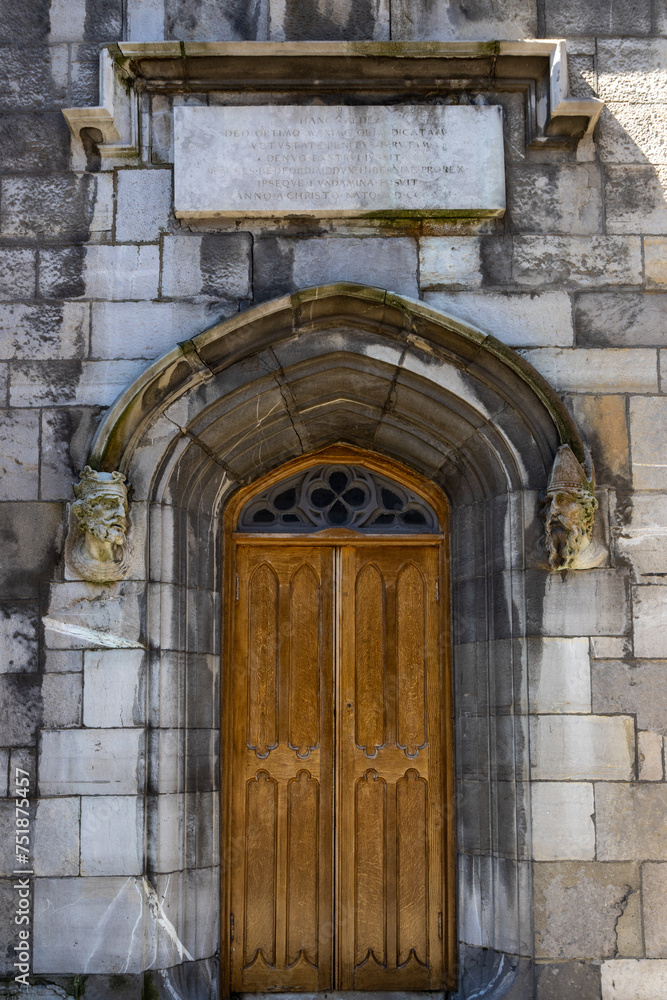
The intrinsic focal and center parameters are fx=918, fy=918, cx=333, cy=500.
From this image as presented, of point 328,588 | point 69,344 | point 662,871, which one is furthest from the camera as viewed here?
point 328,588

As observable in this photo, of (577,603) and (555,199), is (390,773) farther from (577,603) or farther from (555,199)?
(555,199)

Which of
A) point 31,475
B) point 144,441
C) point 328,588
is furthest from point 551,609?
point 31,475

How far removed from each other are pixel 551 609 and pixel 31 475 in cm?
243

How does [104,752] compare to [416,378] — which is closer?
[104,752]

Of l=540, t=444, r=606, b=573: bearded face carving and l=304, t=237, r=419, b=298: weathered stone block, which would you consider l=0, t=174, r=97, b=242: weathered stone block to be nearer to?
l=304, t=237, r=419, b=298: weathered stone block

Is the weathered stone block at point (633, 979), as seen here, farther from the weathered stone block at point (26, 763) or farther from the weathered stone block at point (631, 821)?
the weathered stone block at point (26, 763)

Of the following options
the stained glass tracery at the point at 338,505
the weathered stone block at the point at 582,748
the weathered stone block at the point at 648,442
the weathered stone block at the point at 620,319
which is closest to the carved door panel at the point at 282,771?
the stained glass tracery at the point at 338,505

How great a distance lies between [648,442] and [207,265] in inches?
86.8

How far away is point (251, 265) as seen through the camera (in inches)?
169

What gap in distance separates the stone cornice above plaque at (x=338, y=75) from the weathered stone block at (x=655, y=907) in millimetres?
3334

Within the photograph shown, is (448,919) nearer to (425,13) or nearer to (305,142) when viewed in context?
(305,142)

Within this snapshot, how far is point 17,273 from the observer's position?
4.32 metres

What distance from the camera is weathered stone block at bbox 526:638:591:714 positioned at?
404cm

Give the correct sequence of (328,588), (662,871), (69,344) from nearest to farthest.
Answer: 1. (662,871)
2. (69,344)
3. (328,588)
